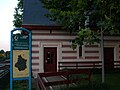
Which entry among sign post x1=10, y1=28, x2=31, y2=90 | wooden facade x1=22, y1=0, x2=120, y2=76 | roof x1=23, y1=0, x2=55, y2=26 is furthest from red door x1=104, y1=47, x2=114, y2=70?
sign post x1=10, y1=28, x2=31, y2=90

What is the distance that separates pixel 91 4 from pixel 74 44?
2120 mm

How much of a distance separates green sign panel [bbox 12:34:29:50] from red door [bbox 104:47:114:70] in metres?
15.9

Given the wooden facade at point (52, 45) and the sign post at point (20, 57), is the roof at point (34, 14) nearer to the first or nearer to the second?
the wooden facade at point (52, 45)

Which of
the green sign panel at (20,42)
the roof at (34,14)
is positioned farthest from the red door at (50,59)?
the green sign panel at (20,42)

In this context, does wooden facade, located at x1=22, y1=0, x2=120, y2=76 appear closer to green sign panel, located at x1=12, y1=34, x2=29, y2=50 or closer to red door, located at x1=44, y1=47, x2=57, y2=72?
red door, located at x1=44, y1=47, x2=57, y2=72

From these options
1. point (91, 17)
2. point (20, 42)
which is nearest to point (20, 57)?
point (20, 42)

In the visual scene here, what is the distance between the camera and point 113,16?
491 inches

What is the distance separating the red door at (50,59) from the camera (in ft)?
93.2

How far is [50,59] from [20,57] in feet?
45.6

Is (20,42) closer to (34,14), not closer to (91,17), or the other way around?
(91,17)

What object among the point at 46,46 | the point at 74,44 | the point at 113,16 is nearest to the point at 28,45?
the point at 74,44

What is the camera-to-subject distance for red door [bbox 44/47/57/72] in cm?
2842

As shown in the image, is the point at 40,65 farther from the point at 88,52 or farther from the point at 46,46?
the point at 88,52

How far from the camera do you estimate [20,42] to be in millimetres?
14977
